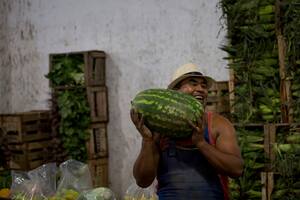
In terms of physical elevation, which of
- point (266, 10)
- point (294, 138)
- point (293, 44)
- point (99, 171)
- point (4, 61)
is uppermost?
point (266, 10)

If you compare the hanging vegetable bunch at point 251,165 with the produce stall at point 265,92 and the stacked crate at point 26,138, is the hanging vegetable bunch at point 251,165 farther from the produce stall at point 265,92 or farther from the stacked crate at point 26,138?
the stacked crate at point 26,138

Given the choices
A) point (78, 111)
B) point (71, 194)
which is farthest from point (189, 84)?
point (78, 111)

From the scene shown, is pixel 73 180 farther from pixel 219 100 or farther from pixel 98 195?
pixel 219 100

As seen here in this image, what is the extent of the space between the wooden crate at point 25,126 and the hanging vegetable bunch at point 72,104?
37cm

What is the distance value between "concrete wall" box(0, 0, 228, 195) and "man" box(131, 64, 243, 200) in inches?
142

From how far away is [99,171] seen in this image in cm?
685

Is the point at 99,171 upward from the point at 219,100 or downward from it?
downward

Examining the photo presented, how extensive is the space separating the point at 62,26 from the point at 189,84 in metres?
5.02

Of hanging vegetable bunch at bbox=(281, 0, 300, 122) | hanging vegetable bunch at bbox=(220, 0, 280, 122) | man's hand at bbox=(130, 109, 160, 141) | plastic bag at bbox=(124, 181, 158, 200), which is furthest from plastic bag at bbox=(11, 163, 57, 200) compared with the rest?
hanging vegetable bunch at bbox=(281, 0, 300, 122)

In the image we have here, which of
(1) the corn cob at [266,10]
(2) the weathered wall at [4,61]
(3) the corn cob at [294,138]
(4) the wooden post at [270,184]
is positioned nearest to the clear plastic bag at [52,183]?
(4) the wooden post at [270,184]

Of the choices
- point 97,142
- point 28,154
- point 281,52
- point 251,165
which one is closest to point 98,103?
point 97,142

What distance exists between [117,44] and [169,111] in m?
4.53

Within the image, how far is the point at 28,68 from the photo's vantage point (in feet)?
25.8

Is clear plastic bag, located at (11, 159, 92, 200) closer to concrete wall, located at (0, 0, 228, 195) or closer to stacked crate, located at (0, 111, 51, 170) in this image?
concrete wall, located at (0, 0, 228, 195)
